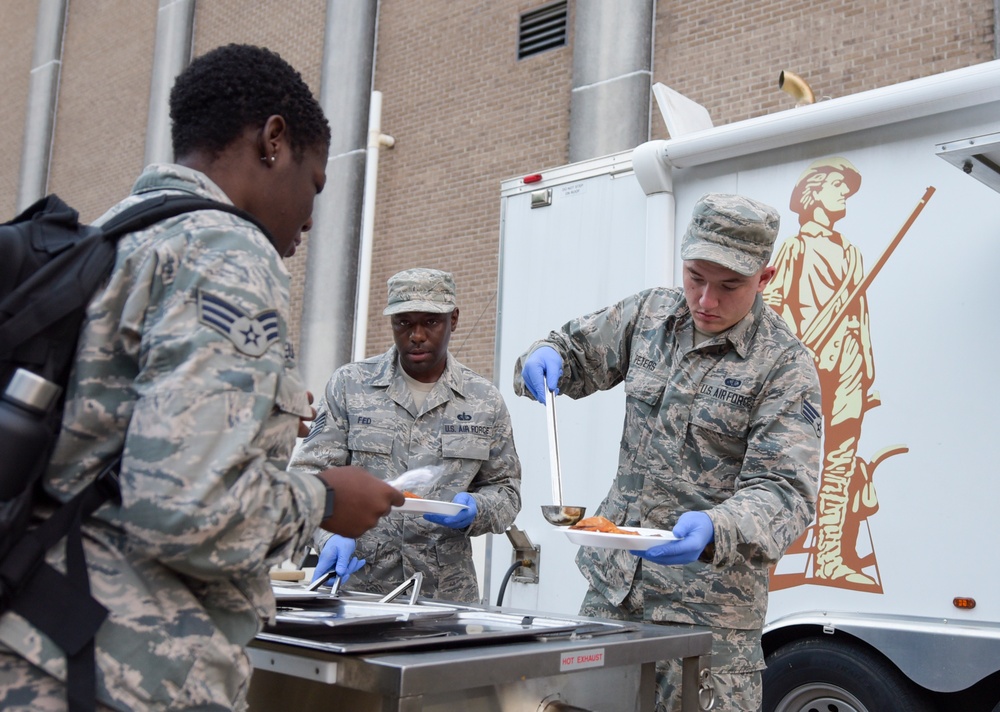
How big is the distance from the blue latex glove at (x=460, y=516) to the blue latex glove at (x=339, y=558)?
0.81 feet

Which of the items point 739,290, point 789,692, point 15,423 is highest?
point 739,290

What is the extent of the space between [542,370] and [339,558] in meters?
0.83

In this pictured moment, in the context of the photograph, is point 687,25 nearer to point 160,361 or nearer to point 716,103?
point 716,103

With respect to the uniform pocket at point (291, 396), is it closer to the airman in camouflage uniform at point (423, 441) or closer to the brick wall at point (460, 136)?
the airman in camouflage uniform at point (423, 441)

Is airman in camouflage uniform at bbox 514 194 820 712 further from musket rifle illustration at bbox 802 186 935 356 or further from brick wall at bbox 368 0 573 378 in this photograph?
brick wall at bbox 368 0 573 378

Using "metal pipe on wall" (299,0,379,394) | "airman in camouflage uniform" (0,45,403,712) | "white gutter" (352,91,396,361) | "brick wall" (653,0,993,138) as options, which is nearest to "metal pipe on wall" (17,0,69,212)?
"metal pipe on wall" (299,0,379,394)

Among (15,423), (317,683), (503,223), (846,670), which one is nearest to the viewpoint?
(15,423)

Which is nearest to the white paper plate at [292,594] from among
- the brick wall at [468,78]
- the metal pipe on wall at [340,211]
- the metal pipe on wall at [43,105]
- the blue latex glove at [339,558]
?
the blue latex glove at [339,558]

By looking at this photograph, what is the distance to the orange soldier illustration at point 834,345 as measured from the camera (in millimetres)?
3404

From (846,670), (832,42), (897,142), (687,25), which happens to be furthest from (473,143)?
(846,670)

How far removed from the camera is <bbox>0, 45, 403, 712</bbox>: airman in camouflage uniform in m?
1.23

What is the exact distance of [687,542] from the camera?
204 centimetres

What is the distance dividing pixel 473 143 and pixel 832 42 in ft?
12.1

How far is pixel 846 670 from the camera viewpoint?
134 inches
